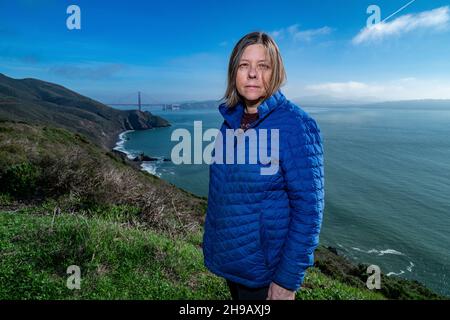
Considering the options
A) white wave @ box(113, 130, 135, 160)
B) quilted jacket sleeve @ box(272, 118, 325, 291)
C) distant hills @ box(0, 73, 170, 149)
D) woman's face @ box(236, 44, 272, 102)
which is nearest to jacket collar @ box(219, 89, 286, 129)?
woman's face @ box(236, 44, 272, 102)

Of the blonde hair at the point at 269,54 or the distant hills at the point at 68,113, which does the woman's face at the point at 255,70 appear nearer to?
the blonde hair at the point at 269,54

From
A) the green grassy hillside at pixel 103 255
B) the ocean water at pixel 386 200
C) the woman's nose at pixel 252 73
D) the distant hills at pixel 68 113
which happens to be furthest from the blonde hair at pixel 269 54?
the distant hills at pixel 68 113

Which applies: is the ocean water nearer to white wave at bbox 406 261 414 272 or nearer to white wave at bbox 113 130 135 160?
white wave at bbox 406 261 414 272

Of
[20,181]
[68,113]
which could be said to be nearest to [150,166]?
[20,181]

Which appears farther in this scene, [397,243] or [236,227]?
[397,243]

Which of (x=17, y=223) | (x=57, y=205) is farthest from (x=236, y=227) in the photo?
(x=57, y=205)

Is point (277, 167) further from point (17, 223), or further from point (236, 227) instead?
point (17, 223)
